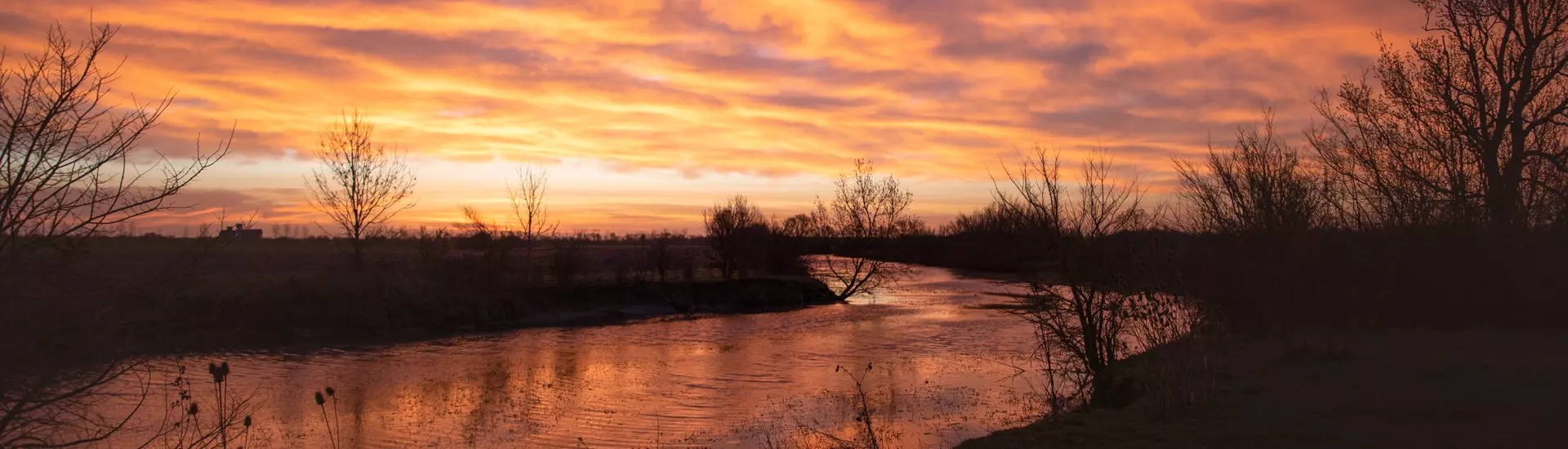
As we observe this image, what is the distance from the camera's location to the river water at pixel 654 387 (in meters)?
12.3

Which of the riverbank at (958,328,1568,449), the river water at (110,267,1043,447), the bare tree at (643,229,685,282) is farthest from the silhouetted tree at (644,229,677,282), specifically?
the riverbank at (958,328,1568,449)

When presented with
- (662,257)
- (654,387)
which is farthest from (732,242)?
(654,387)

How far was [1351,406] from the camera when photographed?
31.4 ft

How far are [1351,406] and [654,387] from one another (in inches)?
459

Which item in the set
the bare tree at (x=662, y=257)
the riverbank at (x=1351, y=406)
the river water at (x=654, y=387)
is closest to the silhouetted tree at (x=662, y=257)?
the bare tree at (x=662, y=257)

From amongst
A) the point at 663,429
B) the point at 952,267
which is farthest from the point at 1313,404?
the point at 952,267

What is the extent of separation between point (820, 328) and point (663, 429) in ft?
54.4

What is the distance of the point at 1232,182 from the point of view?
22.8 metres

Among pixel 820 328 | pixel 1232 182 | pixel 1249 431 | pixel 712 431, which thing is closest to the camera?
pixel 1249 431

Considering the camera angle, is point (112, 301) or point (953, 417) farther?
point (953, 417)

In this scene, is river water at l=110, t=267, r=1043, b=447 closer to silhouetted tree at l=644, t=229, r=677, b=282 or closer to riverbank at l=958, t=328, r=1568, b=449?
riverbank at l=958, t=328, r=1568, b=449

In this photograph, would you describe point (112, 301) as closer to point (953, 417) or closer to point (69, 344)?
point (69, 344)

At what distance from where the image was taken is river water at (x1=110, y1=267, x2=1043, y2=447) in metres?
12.3

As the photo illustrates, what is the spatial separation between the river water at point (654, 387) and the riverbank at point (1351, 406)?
2.30m
